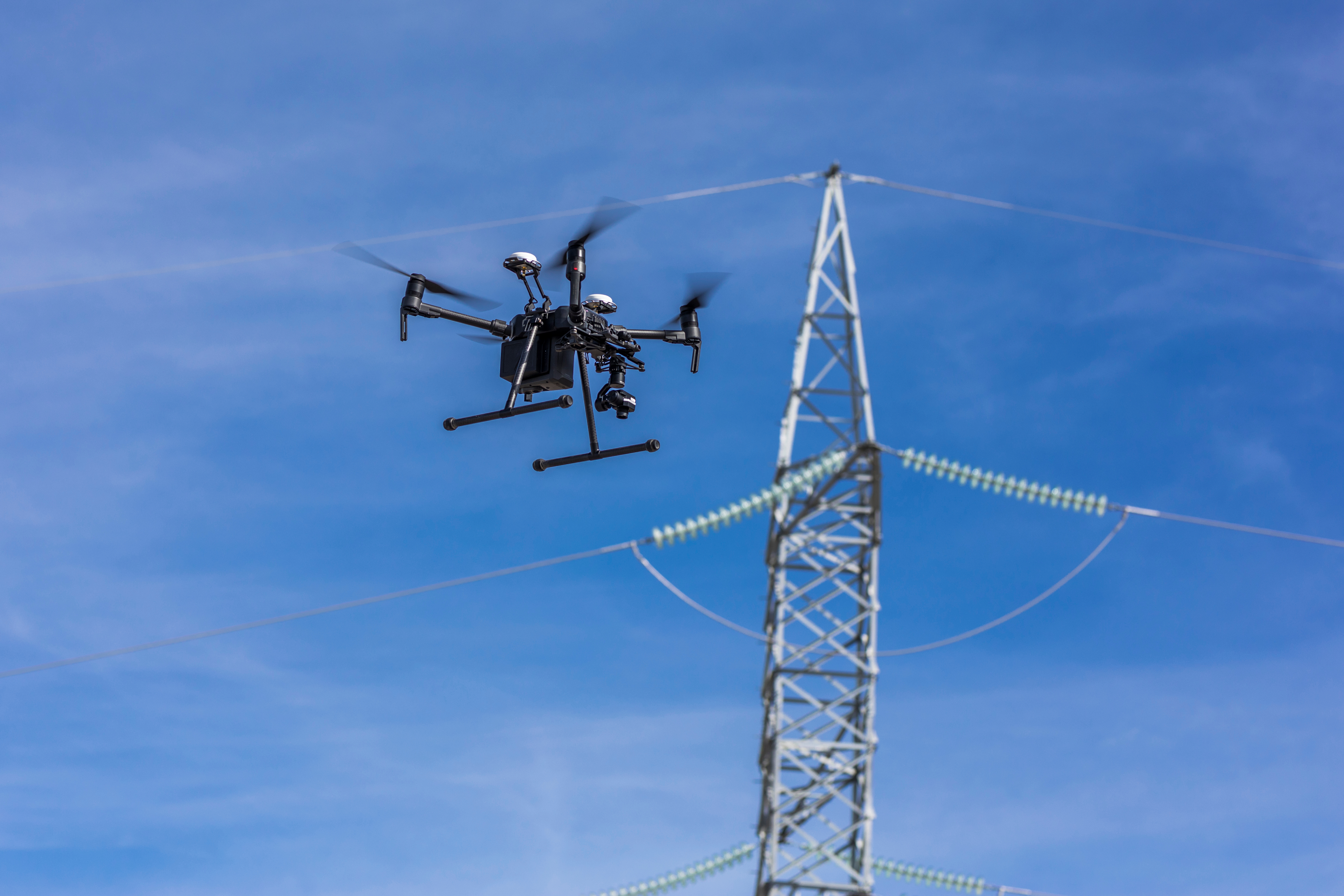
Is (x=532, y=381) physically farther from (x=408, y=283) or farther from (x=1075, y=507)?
(x=1075, y=507)

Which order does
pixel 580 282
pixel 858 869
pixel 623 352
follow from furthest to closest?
pixel 623 352 → pixel 580 282 → pixel 858 869

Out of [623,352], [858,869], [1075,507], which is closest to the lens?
[858,869]

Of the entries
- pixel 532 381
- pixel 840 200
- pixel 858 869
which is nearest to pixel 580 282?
pixel 532 381
